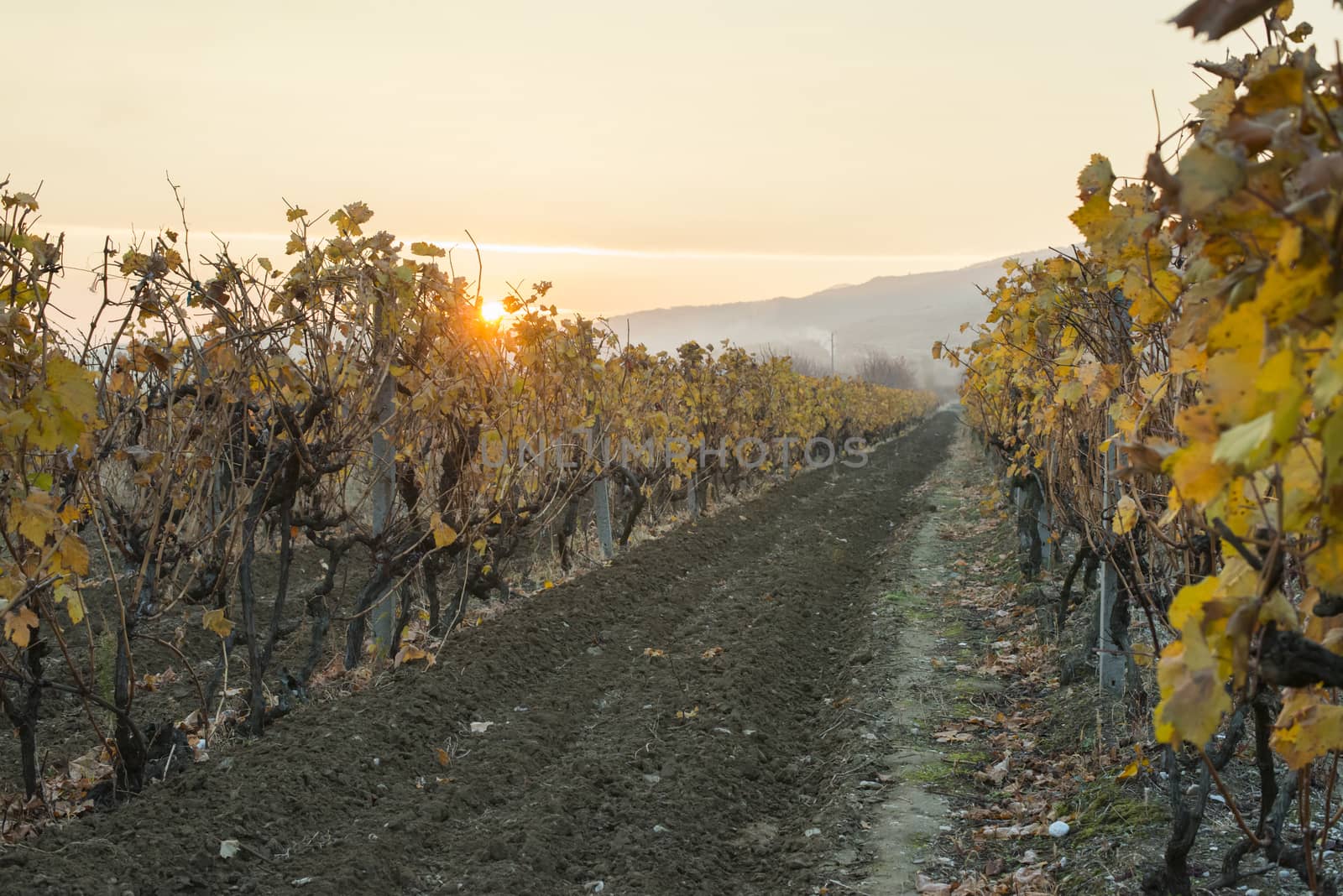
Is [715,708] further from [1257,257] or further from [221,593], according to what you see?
[1257,257]

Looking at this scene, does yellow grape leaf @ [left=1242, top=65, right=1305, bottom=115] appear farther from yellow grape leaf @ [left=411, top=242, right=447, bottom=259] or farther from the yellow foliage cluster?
yellow grape leaf @ [left=411, top=242, right=447, bottom=259]

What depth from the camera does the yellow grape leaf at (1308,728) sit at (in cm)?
179

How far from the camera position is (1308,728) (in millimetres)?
1817

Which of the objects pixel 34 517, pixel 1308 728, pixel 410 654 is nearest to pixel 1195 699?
pixel 1308 728

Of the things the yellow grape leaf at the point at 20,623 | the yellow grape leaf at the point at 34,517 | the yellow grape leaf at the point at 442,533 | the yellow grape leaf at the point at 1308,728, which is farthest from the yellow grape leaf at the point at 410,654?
the yellow grape leaf at the point at 1308,728

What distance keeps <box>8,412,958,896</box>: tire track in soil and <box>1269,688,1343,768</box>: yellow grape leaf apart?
2.21m

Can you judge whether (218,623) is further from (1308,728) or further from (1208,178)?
(1208,178)

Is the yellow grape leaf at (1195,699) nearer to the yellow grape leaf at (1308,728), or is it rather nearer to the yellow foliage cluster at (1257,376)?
the yellow foliage cluster at (1257,376)

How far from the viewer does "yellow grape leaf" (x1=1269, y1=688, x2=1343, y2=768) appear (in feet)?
5.88

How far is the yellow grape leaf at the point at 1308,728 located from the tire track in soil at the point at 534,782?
2209mm

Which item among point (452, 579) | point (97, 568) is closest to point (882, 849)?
point (452, 579)

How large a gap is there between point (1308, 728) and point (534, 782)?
351cm

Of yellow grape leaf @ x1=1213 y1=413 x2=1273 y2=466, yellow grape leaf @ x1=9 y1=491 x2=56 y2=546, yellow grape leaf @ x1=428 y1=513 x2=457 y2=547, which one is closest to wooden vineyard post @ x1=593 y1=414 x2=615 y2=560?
yellow grape leaf @ x1=428 y1=513 x2=457 y2=547

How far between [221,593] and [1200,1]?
510cm
